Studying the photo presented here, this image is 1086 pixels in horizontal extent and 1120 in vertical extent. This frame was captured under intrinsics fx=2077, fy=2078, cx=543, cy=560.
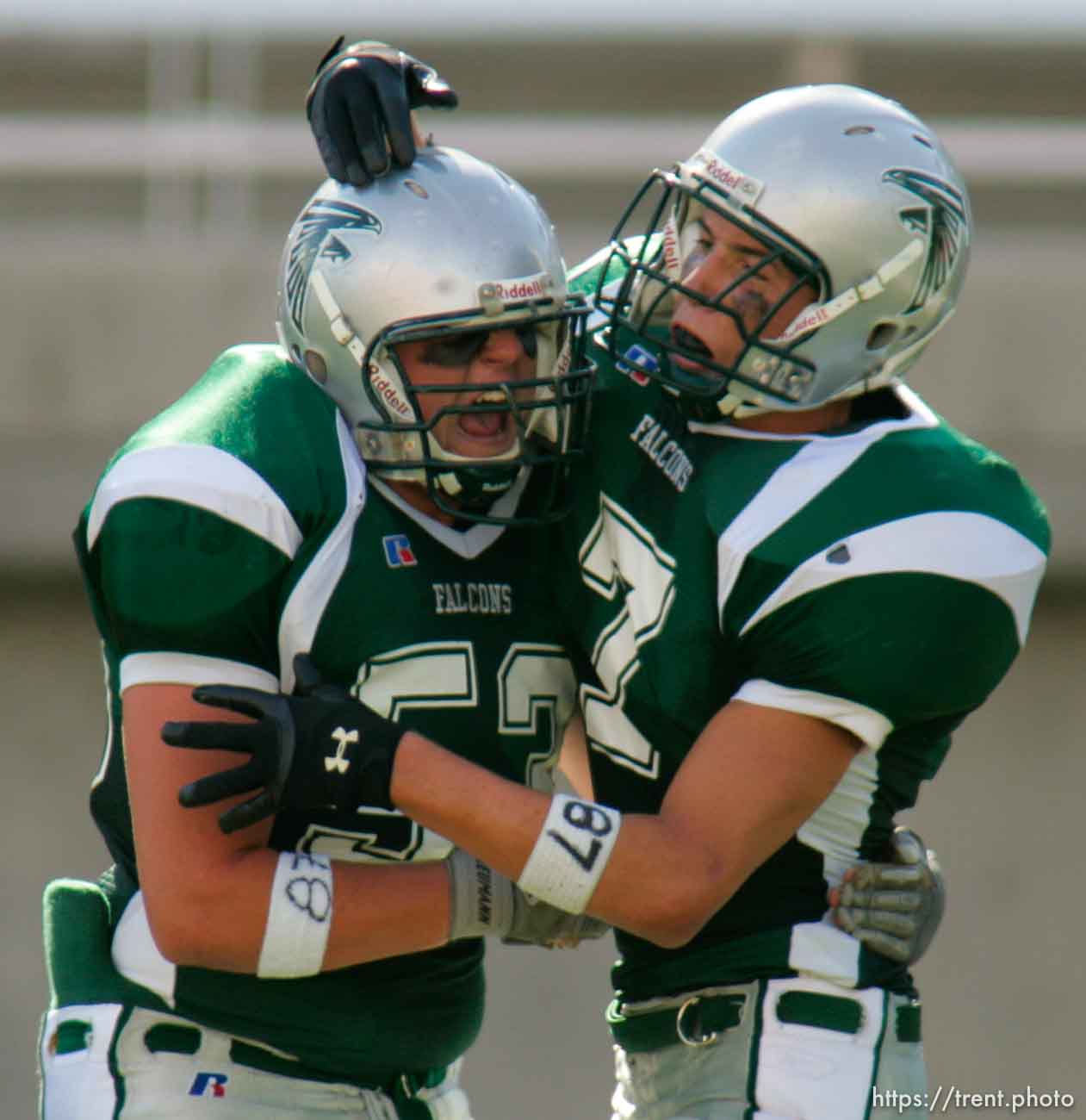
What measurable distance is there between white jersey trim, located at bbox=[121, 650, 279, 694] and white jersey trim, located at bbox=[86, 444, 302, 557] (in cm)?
17

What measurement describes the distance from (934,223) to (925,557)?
20.9 inches

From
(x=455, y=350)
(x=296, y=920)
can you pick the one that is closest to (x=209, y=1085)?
(x=296, y=920)

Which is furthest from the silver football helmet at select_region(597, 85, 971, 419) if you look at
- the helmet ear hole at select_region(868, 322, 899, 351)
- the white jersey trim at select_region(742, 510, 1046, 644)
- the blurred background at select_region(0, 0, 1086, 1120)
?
the blurred background at select_region(0, 0, 1086, 1120)

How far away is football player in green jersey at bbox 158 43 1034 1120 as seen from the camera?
2.71 m

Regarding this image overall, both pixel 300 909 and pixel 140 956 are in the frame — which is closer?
pixel 300 909

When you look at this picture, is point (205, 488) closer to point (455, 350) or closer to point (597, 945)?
point (455, 350)

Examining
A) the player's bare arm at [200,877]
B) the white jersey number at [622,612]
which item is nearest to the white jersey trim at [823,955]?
the white jersey number at [622,612]

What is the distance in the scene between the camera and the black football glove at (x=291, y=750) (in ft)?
8.37

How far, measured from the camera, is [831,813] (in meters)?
2.92

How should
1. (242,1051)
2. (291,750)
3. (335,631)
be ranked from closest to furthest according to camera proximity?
(291,750) → (335,631) → (242,1051)

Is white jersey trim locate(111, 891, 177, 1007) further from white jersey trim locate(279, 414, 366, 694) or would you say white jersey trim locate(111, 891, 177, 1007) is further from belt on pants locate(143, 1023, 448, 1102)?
white jersey trim locate(279, 414, 366, 694)

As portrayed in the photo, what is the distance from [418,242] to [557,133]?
3.48 m

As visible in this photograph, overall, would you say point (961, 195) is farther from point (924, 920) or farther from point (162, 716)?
point (162, 716)

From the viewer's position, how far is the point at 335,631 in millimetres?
2805
